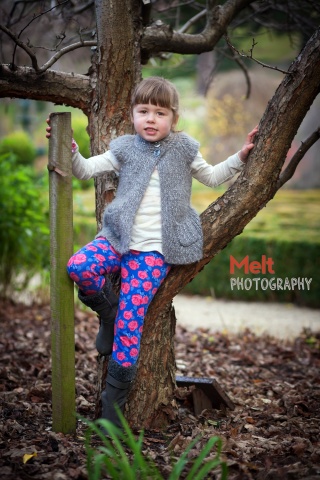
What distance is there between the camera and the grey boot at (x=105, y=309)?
2.56m

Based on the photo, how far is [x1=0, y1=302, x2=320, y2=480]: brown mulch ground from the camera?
7.53ft

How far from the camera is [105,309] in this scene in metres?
2.60

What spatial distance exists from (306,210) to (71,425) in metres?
7.64

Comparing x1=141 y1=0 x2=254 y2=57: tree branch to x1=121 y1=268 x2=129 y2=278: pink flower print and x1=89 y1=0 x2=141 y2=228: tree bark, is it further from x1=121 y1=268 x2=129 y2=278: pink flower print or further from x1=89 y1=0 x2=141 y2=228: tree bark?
x1=121 y1=268 x2=129 y2=278: pink flower print

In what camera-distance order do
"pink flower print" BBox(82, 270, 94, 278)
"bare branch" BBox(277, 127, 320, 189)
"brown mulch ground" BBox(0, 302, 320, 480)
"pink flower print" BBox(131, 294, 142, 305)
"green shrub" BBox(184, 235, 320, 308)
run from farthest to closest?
1. "green shrub" BBox(184, 235, 320, 308)
2. "bare branch" BBox(277, 127, 320, 189)
3. "pink flower print" BBox(131, 294, 142, 305)
4. "pink flower print" BBox(82, 270, 94, 278)
5. "brown mulch ground" BBox(0, 302, 320, 480)

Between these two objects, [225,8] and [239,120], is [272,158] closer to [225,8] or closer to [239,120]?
[225,8]

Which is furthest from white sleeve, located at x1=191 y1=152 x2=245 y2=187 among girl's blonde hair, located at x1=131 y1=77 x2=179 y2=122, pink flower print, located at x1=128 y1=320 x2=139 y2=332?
pink flower print, located at x1=128 y1=320 x2=139 y2=332

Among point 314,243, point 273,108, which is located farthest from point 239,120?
point 273,108

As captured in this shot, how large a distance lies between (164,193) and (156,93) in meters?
0.47

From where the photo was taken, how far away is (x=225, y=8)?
346cm

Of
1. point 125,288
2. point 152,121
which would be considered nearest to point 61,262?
point 125,288

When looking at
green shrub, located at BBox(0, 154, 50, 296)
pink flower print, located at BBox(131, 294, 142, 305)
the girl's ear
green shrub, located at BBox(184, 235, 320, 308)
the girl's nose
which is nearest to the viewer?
pink flower print, located at BBox(131, 294, 142, 305)

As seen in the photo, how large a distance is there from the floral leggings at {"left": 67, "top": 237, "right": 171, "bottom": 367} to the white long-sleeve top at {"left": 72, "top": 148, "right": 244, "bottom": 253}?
0.06 metres

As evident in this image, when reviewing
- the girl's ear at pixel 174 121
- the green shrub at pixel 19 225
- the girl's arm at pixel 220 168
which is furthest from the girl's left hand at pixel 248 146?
the green shrub at pixel 19 225
